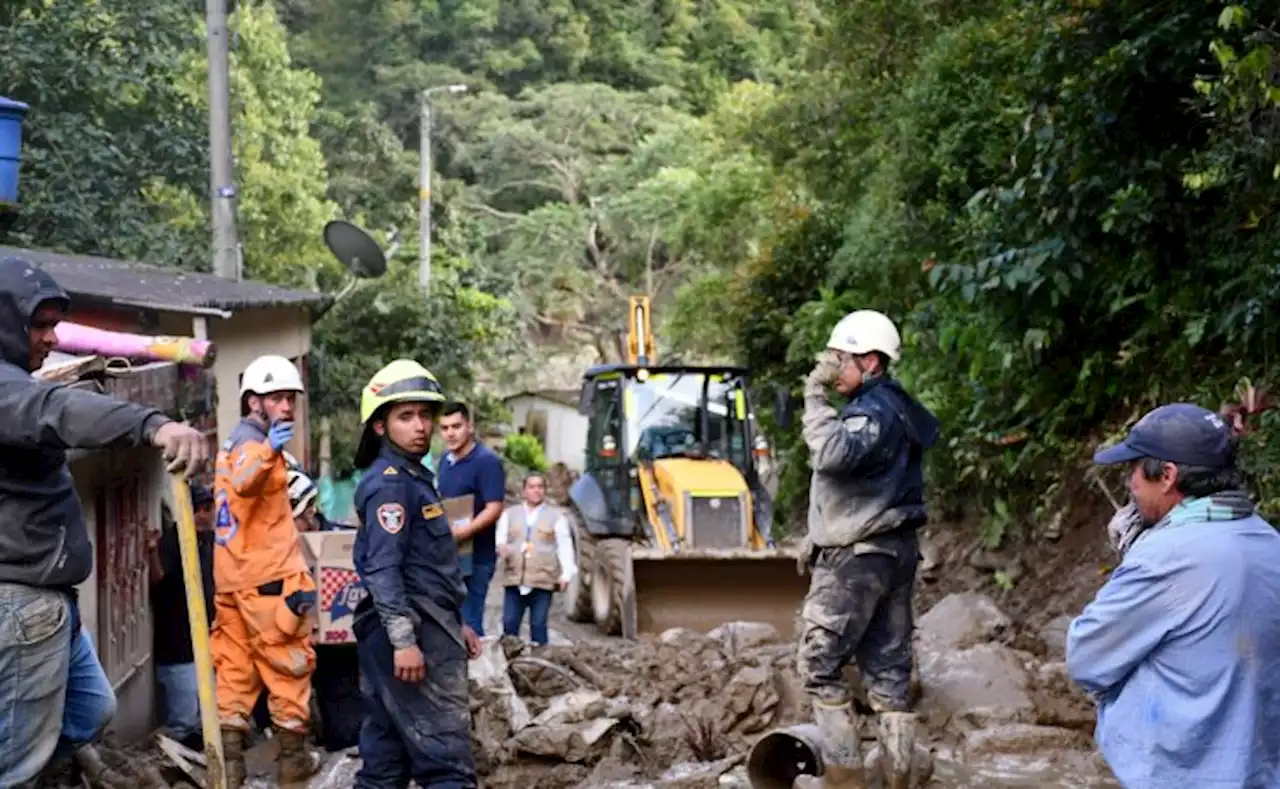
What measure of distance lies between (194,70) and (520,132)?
18.8m

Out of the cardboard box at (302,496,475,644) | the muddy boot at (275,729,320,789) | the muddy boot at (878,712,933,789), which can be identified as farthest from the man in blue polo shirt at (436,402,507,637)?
the muddy boot at (878,712,933,789)

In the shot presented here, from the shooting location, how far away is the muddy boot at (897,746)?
279 inches

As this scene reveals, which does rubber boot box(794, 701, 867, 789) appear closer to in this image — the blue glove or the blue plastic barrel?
the blue glove

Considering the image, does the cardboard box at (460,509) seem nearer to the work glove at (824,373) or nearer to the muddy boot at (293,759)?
the muddy boot at (293,759)

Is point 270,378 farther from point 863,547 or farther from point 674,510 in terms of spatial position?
point 674,510

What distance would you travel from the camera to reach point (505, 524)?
1221 centimetres

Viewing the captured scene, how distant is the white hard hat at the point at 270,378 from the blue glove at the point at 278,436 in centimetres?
18

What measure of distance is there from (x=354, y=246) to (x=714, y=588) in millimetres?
6191

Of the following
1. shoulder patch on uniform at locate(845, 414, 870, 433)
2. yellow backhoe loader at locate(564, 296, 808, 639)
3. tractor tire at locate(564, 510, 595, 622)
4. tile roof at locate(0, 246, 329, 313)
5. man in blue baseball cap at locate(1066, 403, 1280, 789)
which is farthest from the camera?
tractor tire at locate(564, 510, 595, 622)

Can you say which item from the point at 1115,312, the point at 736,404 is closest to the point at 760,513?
the point at 736,404

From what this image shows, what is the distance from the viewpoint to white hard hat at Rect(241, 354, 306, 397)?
751cm

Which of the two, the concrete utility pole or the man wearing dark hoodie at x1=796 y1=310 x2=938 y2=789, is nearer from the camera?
the man wearing dark hoodie at x1=796 y1=310 x2=938 y2=789

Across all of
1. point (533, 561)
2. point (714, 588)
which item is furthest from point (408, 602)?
point (714, 588)

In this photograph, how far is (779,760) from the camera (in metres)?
7.59
